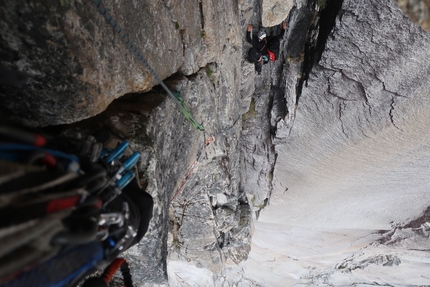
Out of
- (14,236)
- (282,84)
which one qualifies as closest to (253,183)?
(282,84)

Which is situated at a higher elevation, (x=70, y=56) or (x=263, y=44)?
(x=263, y=44)

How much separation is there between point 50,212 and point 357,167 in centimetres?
682

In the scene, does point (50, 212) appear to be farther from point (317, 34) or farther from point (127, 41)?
point (317, 34)

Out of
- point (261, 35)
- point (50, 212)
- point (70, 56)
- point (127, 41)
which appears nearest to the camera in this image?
point (50, 212)

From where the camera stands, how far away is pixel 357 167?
6.66m

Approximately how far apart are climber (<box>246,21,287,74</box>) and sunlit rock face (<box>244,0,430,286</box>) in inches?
34.8

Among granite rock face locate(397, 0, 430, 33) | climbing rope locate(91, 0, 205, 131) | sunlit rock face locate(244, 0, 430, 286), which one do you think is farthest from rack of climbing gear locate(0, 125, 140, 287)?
sunlit rock face locate(244, 0, 430, 286)

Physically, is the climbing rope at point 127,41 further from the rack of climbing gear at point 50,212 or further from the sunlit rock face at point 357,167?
the sunlit rock face at point 357,167

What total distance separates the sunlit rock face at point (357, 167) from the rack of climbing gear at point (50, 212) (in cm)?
453

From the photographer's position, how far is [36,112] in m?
1.75

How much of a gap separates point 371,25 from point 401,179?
4.23 meters

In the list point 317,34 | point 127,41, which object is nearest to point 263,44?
point 317,34

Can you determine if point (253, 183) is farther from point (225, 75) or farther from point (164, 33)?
point (164, 33)

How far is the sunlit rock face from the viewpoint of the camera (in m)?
4.49
